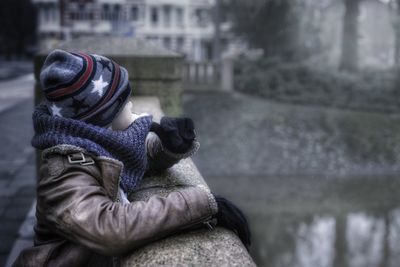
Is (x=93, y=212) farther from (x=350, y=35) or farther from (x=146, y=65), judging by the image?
(x=350, y=35)

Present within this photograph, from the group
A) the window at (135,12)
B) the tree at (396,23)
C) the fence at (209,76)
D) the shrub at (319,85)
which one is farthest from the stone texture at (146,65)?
the window at (135,12)

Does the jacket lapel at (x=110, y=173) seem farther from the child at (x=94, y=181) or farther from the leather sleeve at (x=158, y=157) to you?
the leather sleeve at (x=158, y=157)

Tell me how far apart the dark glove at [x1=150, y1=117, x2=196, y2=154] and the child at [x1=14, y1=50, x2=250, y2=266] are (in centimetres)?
21

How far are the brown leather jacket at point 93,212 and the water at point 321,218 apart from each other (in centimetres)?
306

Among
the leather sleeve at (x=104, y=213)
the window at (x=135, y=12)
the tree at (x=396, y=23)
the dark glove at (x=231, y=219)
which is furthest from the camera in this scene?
the window at (x=135, y=12)

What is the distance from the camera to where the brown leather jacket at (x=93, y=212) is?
1604 mm

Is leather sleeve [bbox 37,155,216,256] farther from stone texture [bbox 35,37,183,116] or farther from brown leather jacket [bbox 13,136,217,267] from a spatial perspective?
stone texture [bbox 35,37,183,116]

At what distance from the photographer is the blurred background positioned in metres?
5.41

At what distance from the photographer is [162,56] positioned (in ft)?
13.8

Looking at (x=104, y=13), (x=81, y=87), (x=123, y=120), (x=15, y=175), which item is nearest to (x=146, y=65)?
(x=123, y=120)

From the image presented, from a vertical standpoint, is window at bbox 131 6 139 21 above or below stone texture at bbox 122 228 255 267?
above

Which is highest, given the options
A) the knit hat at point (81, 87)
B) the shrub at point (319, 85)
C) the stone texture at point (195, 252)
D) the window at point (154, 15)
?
the window at point (154, 15)

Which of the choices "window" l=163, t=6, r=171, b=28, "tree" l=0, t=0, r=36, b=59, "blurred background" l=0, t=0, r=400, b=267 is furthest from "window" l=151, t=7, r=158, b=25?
"blurred background" l=0, t=0, r=400, b=267

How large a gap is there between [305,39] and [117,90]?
20054 millimetres
